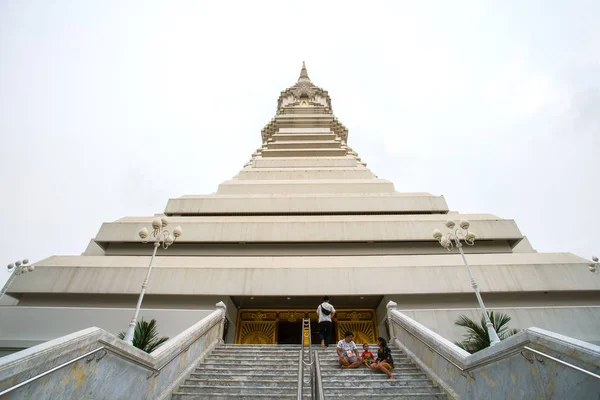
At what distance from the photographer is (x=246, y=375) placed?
6.82 metres

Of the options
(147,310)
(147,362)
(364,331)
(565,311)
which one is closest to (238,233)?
(147,310)

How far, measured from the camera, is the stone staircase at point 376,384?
579 centimetres

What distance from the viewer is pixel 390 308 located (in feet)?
32.3

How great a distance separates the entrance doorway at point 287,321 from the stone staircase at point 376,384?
17.8 ft

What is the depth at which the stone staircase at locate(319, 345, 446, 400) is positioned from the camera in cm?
579

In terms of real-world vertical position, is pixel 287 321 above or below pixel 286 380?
above

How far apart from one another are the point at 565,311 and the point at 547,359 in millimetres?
9662

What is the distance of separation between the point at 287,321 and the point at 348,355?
6417mm

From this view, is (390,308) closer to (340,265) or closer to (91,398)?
(340,265)

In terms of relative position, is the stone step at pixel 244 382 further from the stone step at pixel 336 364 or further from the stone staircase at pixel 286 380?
the stone step at pixel 336 364

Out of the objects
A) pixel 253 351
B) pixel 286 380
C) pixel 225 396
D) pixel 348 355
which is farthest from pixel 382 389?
pixel 253 351

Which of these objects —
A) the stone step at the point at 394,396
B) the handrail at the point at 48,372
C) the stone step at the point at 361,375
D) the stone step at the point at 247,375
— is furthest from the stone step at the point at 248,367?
the handrail at the point at 48,372

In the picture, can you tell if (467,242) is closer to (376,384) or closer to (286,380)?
(376,384)

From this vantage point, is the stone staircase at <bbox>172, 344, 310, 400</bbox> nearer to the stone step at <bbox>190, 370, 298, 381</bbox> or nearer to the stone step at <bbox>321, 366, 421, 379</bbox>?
the stone step at <bbox>190, 370, 298, 381</bbox>
